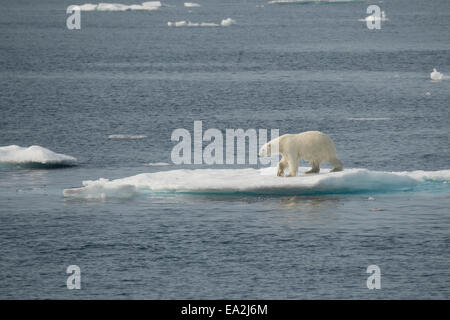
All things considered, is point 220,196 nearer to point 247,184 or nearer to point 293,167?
point 247,184

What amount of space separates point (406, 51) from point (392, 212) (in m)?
76.4

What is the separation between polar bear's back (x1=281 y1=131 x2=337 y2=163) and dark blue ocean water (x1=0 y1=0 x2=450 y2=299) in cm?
139

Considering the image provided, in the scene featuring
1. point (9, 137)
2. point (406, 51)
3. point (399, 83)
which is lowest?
point (9, 137)

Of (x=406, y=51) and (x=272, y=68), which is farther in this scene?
(x=406, y=51)

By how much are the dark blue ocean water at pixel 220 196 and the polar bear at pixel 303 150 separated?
1.14m

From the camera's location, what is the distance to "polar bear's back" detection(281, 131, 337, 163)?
3114 cm

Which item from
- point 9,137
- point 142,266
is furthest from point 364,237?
point 9,137

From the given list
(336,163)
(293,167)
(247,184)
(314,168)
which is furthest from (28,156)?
(336,163)

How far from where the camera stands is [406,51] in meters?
104

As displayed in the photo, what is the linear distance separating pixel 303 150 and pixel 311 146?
12.2 inches

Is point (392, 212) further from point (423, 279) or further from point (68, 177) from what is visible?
point (68, 177)

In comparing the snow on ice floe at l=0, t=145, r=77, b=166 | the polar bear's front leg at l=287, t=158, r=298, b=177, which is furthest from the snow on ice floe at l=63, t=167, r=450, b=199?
the snow on ice floe at l=0, t=145, r=77, b=166

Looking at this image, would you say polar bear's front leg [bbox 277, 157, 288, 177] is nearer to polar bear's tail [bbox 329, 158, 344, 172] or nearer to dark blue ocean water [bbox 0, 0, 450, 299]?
dark blue ocean water [bbox 0, 0, 450, 299]

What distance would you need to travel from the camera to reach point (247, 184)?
3028cm
